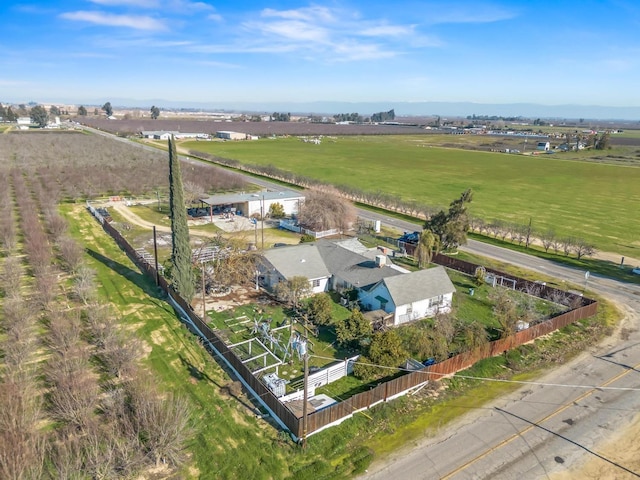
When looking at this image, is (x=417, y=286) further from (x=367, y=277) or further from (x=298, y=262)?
(x=298, y=262)

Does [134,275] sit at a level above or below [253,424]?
above

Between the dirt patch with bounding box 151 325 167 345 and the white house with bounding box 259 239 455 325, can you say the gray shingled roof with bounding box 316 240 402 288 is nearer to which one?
the white house with bounding box 259 239 455 325

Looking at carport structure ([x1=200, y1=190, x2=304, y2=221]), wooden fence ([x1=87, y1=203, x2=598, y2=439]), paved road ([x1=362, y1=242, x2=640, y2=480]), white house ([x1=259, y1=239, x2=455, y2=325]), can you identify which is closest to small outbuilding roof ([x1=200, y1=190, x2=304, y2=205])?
carport structure ([x1=200, y1=190, x2=304, y2=221])

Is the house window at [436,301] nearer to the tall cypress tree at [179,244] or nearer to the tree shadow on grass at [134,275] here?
the tall cypress tree at [179,244]

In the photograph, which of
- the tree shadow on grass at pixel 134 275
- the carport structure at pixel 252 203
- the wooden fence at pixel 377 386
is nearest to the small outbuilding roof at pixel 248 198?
the carport structure at pixel 252 203

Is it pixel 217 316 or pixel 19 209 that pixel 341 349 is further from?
pixel 19 209

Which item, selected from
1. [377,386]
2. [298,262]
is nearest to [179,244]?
[298,262]
